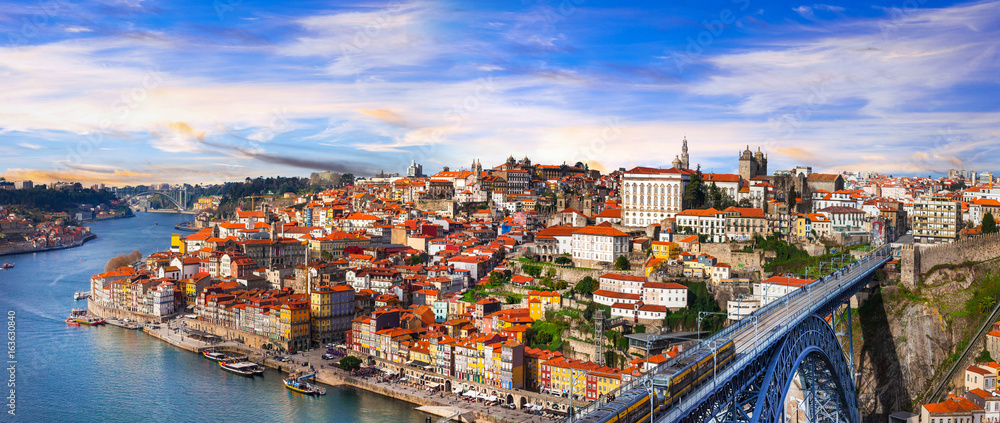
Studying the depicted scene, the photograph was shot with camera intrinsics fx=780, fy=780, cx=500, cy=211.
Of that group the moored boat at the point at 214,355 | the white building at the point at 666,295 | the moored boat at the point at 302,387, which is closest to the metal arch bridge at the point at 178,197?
the moored boat at the point at 214,355

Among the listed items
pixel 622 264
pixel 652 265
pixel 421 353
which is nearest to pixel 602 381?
pixel 421 353

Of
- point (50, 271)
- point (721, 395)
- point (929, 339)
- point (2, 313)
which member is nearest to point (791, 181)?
point (929, 339)

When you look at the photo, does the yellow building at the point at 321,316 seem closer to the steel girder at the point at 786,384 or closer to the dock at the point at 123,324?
the dock at the point at 123,324

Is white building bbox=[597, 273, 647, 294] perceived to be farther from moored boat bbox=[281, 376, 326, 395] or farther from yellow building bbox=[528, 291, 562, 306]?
moored boat bbox=[281, 376, 326, 395]

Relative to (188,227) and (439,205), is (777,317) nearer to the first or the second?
(439,205)

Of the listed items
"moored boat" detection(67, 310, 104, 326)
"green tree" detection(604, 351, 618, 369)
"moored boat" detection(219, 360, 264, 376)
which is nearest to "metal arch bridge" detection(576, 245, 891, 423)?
"green tree" detection(604, 351, 618, 369)
